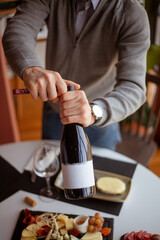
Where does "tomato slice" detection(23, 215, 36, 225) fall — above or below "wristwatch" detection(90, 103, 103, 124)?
below

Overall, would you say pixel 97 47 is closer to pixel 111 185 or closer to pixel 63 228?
pixel 111 185

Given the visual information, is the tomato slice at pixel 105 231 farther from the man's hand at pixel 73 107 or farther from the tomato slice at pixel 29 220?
the man's hand at pixel 73 107

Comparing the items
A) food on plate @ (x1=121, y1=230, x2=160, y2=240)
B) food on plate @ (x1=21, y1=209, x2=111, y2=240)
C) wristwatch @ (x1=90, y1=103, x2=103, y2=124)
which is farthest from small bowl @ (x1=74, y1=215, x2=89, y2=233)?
wristwatch @ (x1=90, y1=103, x2=103, y2=124)

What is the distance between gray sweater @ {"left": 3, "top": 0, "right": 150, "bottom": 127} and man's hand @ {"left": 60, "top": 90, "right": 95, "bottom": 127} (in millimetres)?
144

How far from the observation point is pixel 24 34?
1.06 m

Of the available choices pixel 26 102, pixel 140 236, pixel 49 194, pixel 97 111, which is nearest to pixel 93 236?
pixel 140 236

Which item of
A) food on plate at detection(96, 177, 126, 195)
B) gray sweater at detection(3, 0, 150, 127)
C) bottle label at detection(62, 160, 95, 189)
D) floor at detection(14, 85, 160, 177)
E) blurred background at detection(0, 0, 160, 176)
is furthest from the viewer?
floor at detection(14, 85, 160, 177)

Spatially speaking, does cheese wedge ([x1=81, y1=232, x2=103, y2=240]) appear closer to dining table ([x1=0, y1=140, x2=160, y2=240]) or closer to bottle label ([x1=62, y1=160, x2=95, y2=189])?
dining table ([x1=0, y1=140, x2=160, y2=240])

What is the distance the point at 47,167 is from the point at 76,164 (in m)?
0.40

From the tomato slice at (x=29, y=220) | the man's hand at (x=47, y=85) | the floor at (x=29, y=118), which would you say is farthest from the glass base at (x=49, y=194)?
the floor at (x=29, y=118)

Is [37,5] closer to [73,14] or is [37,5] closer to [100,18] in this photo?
[73,14]

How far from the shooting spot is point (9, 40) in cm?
103

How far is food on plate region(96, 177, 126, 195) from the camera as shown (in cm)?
108

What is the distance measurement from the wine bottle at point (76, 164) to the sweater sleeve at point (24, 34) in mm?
245
